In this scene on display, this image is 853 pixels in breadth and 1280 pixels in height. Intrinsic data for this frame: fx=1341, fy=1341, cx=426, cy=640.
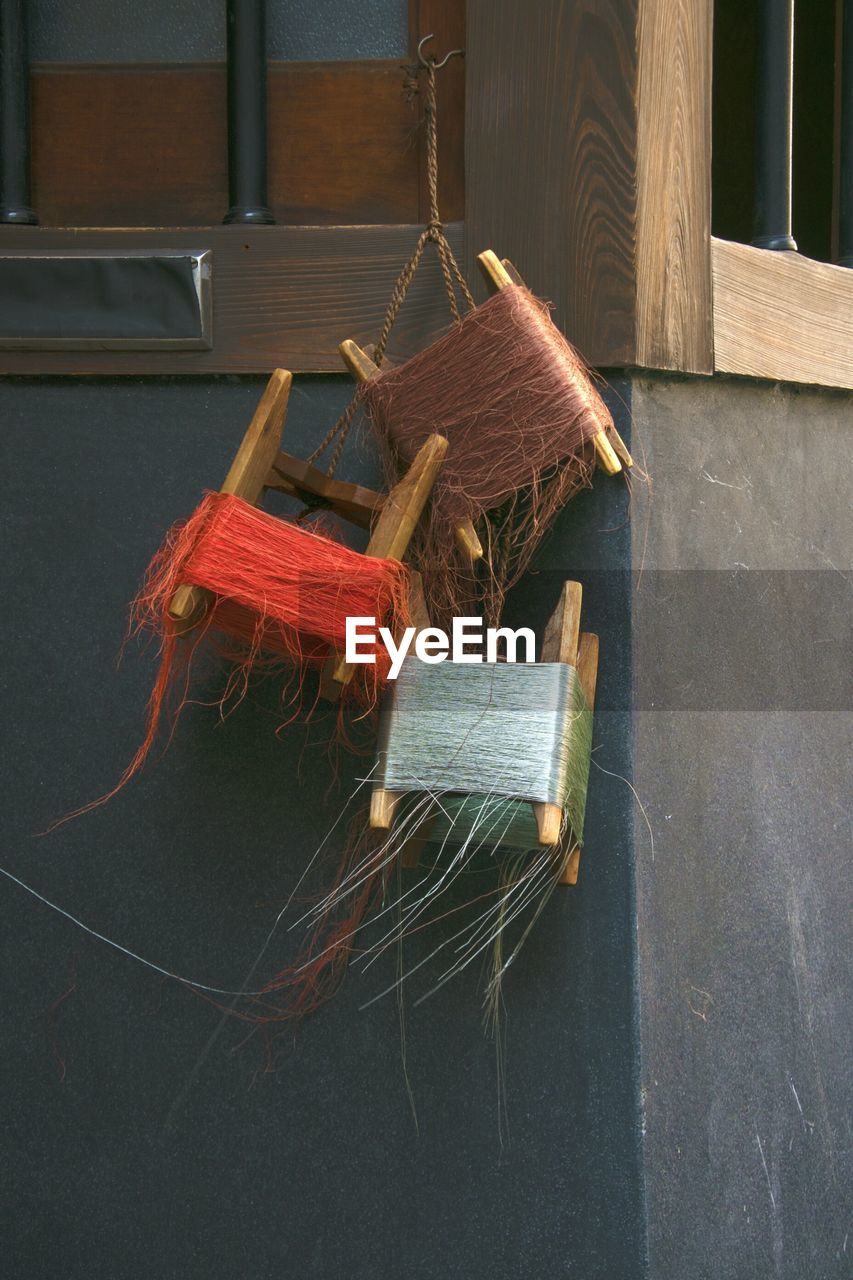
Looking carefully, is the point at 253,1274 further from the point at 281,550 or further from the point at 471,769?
the point at 281,550

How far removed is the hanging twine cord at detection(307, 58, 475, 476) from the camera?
1962 millimetres

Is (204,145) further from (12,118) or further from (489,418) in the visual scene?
(489,418)

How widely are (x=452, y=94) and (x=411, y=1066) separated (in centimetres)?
153

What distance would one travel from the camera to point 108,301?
2104 millimetres

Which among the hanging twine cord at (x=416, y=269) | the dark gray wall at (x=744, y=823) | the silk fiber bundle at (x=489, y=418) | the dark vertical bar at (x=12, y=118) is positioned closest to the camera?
the silk fiber bundle at (x=489, y=418)

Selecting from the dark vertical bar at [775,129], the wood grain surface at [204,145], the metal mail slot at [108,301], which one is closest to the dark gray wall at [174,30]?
the wood grain surface at [204,145]

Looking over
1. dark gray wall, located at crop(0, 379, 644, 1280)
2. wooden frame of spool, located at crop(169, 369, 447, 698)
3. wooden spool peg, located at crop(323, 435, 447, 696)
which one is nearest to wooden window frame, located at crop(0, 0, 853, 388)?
dark gray wall, located at crop(0, 379, 644, 1280)

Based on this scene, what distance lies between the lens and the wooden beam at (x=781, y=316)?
2.15m

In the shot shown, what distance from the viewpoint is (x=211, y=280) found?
6.89 feet

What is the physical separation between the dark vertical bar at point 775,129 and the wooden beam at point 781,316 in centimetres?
7

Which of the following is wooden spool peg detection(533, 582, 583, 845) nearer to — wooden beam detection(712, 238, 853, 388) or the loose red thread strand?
the loose red thread strand

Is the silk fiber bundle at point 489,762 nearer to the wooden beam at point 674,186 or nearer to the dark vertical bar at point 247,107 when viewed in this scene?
the wooden beam at point 674,186

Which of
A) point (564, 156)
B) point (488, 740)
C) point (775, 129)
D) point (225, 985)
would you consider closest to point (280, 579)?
point (488, 740)

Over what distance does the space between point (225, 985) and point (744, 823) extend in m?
0.89
